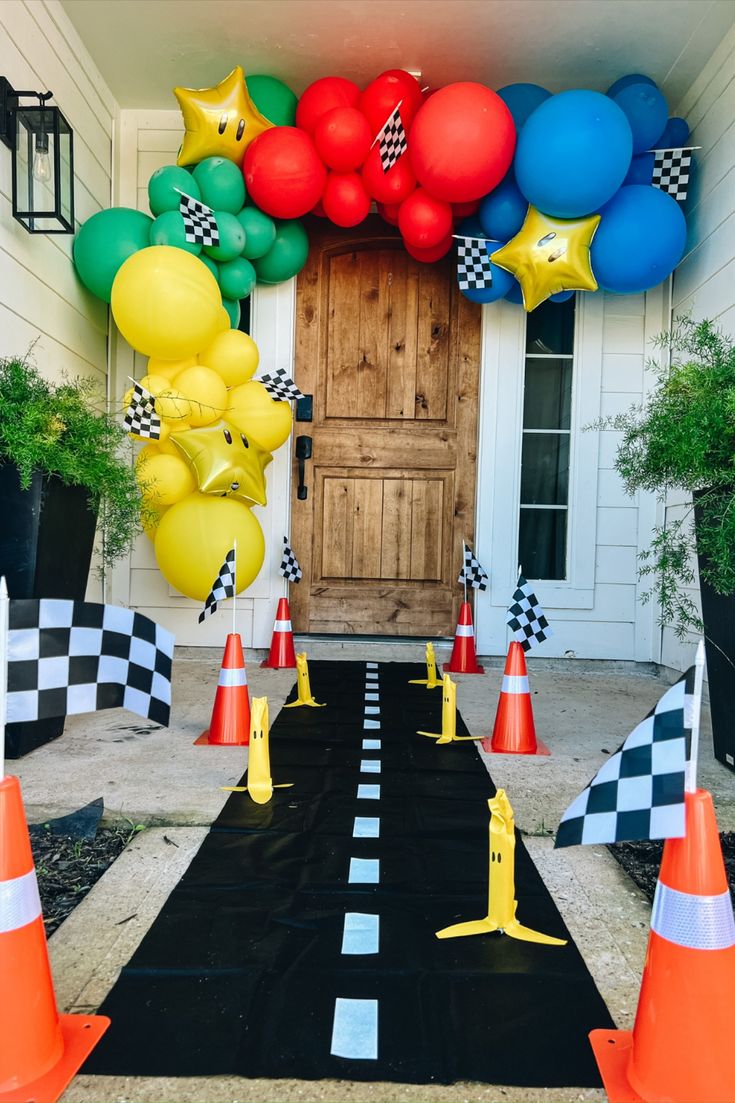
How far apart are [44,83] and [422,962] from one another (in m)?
3.73

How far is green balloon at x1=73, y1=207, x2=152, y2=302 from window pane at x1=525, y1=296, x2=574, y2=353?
6.92 feet

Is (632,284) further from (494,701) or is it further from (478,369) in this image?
(494,701)

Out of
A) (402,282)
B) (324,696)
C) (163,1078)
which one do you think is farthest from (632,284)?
(163,1078)

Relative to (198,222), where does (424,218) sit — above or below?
above

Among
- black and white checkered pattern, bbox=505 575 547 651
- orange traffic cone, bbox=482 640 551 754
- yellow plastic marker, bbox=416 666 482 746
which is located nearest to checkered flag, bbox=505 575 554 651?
black and white checkered pattern, bbox=505 575 547 651

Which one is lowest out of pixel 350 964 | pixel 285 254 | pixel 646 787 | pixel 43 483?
pixel 350 964

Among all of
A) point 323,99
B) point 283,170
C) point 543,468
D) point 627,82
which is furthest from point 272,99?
point 543,468

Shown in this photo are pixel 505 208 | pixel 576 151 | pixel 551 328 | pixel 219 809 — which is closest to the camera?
pixel 219 809

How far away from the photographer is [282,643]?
4051 millimetres

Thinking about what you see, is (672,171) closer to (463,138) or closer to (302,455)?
(463,138)

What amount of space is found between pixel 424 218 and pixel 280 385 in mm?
1073

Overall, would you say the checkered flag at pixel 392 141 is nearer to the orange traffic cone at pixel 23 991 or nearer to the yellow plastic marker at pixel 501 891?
the yellow plastic marker at pixel 501 891

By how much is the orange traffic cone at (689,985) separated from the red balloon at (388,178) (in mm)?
3374

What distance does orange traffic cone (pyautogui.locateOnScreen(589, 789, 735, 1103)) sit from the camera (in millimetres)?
995
